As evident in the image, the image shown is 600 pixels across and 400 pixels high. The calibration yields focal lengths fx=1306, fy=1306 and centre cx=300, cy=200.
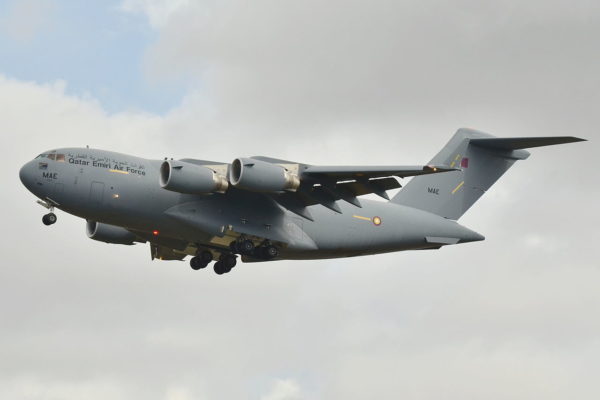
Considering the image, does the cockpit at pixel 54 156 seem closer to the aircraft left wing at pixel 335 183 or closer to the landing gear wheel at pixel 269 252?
the aircraft left wing at pixel 335 183

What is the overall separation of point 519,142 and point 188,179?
8.23 meters

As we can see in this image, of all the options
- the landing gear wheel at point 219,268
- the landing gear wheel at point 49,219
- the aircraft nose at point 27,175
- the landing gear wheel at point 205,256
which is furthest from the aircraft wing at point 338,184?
the aircraft nose at point 27,175

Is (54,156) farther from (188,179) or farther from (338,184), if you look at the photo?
(338,184)

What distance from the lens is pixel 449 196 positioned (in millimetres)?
31000

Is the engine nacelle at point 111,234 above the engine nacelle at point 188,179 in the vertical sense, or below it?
below

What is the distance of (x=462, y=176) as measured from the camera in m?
31.4

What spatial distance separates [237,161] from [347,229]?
3856 mm

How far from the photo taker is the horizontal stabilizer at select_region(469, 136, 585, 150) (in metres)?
26.6

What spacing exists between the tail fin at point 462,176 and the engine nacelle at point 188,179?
6115mm

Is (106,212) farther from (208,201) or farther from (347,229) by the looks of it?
(347,229)

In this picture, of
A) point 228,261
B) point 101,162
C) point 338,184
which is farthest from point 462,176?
point 101,162

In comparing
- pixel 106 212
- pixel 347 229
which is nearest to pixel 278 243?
pixel 347 229

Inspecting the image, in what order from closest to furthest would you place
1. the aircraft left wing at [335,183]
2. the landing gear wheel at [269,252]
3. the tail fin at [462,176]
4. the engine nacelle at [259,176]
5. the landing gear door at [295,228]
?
the engine nacelle at [259,176], the aircraft left wing at [335,183], the landing gear wheel at [269,252], the landing gear door at [295,228], the tail fin at [462,176]

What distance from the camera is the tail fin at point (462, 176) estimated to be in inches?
1212
